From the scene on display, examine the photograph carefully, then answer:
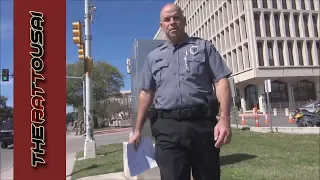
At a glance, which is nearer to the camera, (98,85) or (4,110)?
(98,85)

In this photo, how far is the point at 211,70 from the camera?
108 inches

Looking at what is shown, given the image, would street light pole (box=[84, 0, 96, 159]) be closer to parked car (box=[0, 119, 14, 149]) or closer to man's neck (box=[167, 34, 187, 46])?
man's neck (box=[167, 34, 187, 46])

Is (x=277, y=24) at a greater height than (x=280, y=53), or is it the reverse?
(x=277, y=24)

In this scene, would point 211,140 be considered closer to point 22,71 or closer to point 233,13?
point 22,71

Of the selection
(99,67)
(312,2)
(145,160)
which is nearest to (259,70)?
(312,2)

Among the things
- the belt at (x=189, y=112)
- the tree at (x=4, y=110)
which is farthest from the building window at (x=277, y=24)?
the tree at (x=4, y=110)

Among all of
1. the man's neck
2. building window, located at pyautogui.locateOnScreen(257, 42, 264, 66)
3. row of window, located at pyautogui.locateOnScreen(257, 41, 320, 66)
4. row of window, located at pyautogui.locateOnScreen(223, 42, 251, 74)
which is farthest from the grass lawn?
row of window, located at pyautogui.locateOnScreen(223, 42, 251, 74)

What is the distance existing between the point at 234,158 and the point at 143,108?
631 centimetres

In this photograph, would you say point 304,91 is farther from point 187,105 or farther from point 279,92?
point 187,105

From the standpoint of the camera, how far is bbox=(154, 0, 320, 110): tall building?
45906 millimetres

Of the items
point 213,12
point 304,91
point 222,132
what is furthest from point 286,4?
point 222,132

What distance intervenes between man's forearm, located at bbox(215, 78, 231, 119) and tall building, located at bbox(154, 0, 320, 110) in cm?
4395

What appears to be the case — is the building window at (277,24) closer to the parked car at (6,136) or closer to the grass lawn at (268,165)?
the parked car at (6,136)

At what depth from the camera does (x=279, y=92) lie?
49.4m
